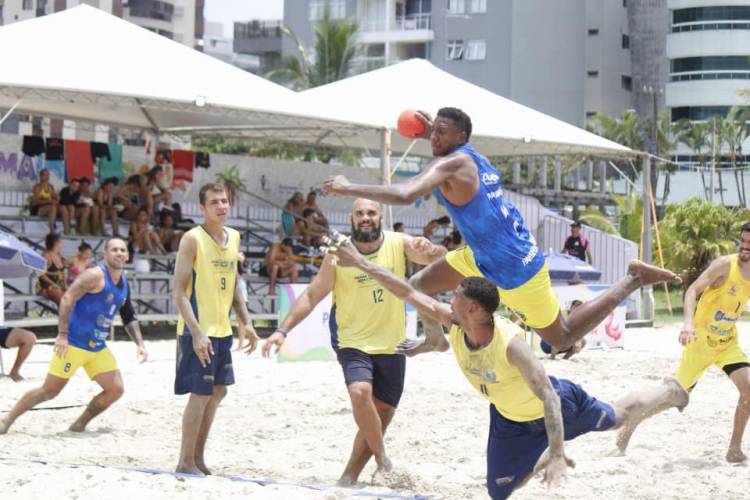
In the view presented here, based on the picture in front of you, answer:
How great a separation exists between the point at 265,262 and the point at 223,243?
1062 cm

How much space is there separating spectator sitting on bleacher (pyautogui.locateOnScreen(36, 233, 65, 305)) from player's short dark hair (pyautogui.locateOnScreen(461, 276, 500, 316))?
10.7 m

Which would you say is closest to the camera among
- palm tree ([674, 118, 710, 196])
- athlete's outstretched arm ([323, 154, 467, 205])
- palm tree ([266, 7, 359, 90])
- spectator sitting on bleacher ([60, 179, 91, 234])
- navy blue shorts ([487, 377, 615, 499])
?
athlete's outstretched arm ([323, 154, 467, 205])

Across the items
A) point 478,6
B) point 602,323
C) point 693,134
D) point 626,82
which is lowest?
→ point 602,323

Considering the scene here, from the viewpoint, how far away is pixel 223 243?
689 centimetres

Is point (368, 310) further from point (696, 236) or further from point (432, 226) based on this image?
point (696, 236)

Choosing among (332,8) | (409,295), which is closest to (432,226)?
(409,295)

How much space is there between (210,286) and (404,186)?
210 centimetres

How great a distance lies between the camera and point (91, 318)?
27.1ft

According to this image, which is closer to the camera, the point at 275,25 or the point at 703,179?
the point at 703,179

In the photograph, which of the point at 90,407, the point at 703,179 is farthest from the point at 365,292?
the point at 703,179

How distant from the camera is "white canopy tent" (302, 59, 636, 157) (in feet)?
58.5

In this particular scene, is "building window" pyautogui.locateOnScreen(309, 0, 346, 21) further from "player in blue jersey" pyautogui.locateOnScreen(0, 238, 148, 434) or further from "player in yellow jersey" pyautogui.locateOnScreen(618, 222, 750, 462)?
"player in yellow jersey" pyautogui.locateOnScreen(618, 222, 750, 462)

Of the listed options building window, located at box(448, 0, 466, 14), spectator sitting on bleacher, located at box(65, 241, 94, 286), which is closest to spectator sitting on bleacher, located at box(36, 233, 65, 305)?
spectator sitting on bleacher, located at box(65, 241, 94, 286)

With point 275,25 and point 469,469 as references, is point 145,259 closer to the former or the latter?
point 469,469
